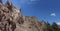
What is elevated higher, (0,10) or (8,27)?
(0,10)

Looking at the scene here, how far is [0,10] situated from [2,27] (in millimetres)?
4328

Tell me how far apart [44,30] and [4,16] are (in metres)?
45.1

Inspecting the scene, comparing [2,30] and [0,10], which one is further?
[0,10]

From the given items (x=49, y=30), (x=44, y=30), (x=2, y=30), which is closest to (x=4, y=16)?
(x=2, y=30)

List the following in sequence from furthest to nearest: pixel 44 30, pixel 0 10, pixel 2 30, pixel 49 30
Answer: pixel 49 30 < pixel 44 30 < pixel 0 10 < pixel 2 30

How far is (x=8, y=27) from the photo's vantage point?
38750 mm

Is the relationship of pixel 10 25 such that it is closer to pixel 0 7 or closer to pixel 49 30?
pixel 0 7

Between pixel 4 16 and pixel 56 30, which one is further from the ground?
pixel 4 16

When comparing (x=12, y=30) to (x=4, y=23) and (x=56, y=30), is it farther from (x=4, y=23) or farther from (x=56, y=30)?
(x=56, y=30)

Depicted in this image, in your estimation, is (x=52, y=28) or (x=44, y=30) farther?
(x=52, y=28)

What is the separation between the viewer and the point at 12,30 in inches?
1647

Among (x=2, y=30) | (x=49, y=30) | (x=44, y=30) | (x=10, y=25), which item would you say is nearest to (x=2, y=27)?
(x=2, y=30)

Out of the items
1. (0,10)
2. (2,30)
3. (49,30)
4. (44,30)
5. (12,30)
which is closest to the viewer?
(2,30)

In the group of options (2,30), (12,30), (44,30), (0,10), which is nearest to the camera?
(2,30)
